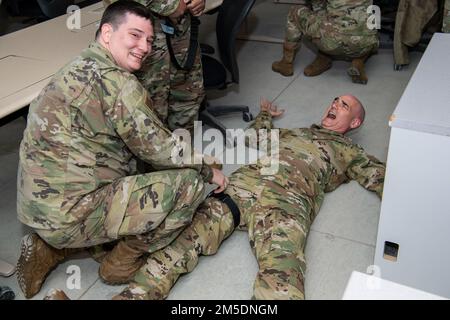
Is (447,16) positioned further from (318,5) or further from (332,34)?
(318,5)

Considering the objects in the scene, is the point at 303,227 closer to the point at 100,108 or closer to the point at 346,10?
the point at 100,108

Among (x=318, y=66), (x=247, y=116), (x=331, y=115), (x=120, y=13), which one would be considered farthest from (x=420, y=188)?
(x=318, y=66)

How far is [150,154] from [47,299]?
593 mm

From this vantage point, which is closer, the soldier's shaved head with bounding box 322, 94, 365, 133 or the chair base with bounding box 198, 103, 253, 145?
the soldier's shaved head with bounding box 322, 94, 365, 133

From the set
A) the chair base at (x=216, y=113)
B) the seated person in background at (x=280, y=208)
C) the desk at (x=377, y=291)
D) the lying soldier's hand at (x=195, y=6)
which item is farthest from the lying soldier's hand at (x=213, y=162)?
the desk at (x=377, y=291)

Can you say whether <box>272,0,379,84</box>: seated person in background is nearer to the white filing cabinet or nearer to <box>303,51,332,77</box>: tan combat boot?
<box>303,51,332,77</box>: tan combat boot

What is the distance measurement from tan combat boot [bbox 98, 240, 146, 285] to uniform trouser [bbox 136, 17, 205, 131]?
2.65ft

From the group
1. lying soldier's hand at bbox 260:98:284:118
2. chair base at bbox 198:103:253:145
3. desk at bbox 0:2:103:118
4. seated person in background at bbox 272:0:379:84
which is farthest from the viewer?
seated person in background at bbox 272:0:379:84

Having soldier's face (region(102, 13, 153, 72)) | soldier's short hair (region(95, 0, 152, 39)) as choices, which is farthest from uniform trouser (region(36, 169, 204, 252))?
soldier's short hair (region(95, 0, 152, 39))

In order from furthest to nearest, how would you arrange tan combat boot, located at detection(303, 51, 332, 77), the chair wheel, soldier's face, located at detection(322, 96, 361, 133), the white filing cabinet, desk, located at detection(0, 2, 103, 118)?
tan combat boot, located at detection(303, 51, 332, 77)
the chair wheel
soldier's face, located at detection(322, 96, 361, 133)
desk, located at detection(0, 2, 103, 118)
the white filing cabinet

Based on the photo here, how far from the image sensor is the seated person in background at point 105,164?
1.47 meters

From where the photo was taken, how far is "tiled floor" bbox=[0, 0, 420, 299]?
5.76 feet

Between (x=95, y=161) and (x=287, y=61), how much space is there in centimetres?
216

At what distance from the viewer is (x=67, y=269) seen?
1.86m
